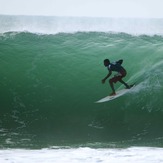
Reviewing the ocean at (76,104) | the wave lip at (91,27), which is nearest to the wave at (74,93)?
the ocean at (76,104)

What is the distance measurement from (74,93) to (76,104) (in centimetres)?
61

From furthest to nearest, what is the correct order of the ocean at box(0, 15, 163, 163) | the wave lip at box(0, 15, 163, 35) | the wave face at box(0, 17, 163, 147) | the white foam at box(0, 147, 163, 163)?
the wave lip at box(0, 15, 163, 35)
the wave face at box(0, 17, 163, 147)
the ocean at box(0, 15, 163, 163)
the white foam at box(0, 147, 163, 163)

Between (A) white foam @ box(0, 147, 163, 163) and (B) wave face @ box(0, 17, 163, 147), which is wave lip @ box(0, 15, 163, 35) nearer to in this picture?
(B) wave face @ box(0, 17, 163, 147)

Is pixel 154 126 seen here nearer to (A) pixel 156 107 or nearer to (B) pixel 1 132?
(A) pixel 156 107

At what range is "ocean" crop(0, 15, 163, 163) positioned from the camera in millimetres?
6586

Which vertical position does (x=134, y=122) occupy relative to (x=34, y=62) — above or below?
below

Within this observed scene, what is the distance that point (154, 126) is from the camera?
28.4 ft

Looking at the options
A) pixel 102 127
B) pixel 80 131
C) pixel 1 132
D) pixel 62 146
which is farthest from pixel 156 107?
pixel 1 132

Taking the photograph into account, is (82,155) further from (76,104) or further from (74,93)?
(74,93)

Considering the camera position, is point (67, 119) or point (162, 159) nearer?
point (162, 159)

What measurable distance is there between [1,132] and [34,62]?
436 cm

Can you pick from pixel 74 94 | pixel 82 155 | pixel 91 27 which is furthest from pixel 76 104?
pixel 91 27

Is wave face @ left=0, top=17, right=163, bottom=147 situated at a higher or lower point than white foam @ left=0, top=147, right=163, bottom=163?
higher

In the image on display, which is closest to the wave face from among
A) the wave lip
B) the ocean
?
the ocean
